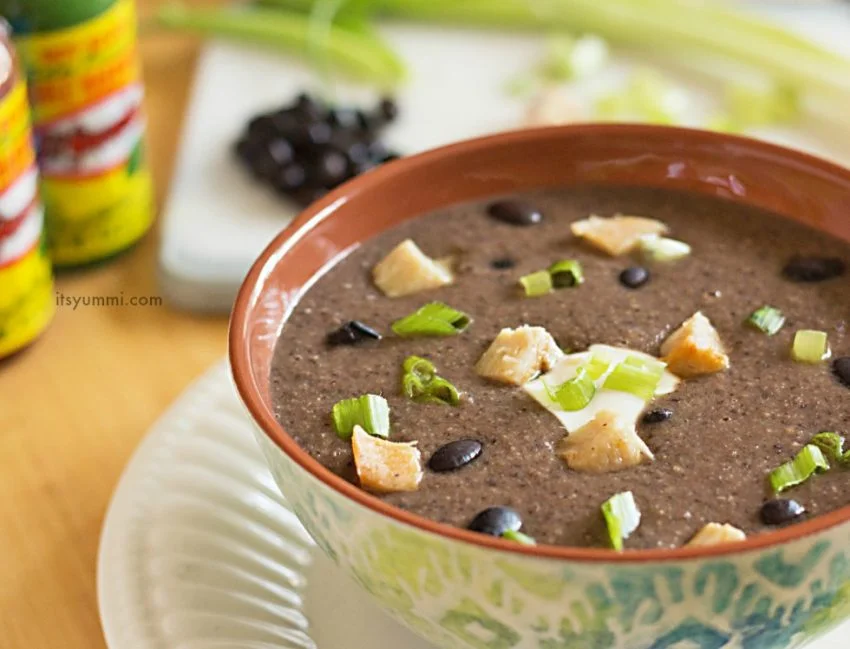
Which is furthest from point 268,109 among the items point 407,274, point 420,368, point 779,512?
point 779,512

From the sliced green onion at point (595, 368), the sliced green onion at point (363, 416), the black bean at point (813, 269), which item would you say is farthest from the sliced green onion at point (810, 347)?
the sliced green onion at point (363, 416)

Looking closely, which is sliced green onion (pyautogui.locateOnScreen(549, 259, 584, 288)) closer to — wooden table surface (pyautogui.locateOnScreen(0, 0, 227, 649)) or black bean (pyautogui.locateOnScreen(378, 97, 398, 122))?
wooden table surface (pyautogui.locateOnScreen(0, 0, 227, 649))

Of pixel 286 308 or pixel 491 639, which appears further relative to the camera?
pixel 286 308

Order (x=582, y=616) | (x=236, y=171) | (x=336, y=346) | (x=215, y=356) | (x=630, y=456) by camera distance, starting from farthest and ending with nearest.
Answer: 1. (x=236, y=171)
2. (x=215, y=356)
3. (x=336, y=346)
4. (x=630, y=456)
5. (x=582, y=616)

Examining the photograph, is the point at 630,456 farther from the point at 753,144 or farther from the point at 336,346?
the point at 753,144

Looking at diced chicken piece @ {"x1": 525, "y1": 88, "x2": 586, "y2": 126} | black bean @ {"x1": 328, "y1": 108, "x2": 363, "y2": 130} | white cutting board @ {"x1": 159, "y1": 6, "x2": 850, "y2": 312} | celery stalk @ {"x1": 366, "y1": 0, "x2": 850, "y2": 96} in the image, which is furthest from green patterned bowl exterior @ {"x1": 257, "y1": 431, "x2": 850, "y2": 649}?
celery stalk @ {"x1": 366, "y1": 0, "x2": 850, "y2": 96}

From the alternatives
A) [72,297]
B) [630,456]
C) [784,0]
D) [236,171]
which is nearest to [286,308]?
[630,456]
